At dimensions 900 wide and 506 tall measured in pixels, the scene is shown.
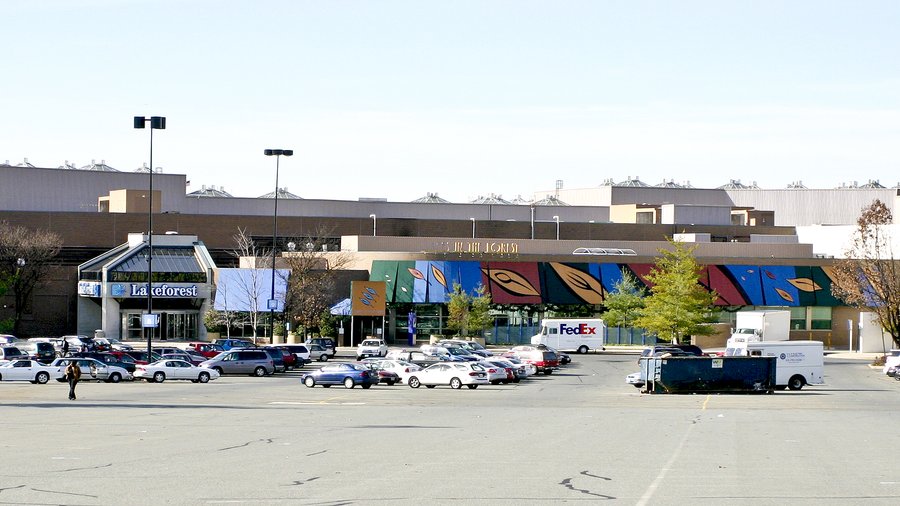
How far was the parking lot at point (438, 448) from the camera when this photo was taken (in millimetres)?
18391

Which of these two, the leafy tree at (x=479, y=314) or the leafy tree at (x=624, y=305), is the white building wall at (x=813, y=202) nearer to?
the leafy tree at (x=624, y=305)

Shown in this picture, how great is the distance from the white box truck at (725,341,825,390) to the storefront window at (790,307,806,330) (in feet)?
149

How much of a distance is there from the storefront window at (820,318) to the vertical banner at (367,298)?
36.1m

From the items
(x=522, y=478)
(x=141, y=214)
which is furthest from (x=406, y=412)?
(x=141, y=214)

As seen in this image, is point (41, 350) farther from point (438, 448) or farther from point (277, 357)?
point (438, 448)

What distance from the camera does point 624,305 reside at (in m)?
89.4

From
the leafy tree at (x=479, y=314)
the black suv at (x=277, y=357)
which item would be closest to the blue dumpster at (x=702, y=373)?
the black suv at (x=277, y=357)

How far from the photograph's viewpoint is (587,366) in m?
68.7

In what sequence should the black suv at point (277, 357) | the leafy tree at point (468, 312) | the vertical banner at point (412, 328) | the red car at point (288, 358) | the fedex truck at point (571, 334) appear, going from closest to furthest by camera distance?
the black suv at point (277, 357), the red car at point (288, 358), the fedex truck at point (571, 334), the leafy tree at point (468, 312), the vertical banner at point (412, 328)

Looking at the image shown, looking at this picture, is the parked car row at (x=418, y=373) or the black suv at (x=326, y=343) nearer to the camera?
the parked car row at (x=418, y=373)

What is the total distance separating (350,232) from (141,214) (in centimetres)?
2157

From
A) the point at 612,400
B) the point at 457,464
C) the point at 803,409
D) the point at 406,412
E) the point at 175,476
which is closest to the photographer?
the point at 175,476

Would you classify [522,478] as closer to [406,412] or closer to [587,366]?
[406,412]

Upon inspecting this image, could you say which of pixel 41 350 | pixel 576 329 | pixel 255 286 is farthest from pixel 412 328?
pixel 41 350
